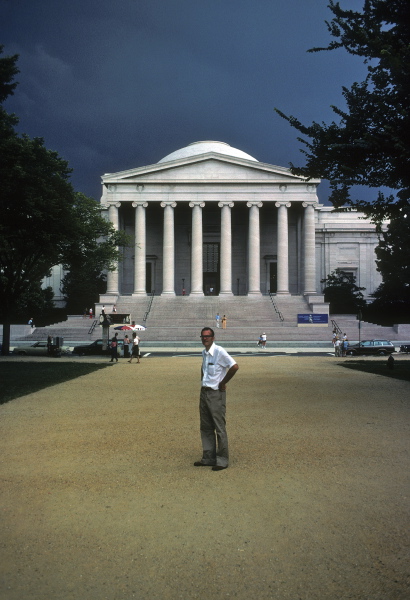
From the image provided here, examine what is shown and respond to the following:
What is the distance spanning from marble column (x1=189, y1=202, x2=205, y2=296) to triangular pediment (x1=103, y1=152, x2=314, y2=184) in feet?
12.0

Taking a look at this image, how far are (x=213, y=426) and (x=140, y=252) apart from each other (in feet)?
217

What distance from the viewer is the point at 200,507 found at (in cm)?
672

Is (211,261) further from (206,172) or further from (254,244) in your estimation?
(206,172)

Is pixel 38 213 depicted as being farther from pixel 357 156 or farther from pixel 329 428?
pixel 329 428

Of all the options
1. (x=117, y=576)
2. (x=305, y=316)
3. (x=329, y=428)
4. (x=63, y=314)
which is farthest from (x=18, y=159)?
(x=63, y=314)

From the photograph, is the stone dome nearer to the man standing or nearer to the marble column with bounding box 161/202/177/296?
the marble column with bounding box 161/202/177/296

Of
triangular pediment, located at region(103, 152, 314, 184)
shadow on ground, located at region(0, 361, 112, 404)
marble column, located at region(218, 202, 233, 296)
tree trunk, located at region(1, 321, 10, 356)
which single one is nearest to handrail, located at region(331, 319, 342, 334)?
marble column, located at region(218, 202, 233, 296)

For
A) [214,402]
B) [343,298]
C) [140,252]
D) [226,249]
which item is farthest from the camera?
[343,298]

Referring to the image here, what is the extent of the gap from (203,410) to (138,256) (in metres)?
66.1

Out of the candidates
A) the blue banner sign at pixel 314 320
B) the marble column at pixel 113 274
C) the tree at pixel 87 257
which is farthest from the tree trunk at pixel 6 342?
the marble column at pixel 113 274

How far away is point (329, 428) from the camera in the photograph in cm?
1171

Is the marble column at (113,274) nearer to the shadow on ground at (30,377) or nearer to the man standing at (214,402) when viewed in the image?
the shadow on ground at (30,377)

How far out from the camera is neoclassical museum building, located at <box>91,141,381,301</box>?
239ft

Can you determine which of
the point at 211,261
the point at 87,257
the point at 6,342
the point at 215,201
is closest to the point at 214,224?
the point at 211,261
